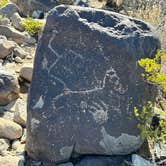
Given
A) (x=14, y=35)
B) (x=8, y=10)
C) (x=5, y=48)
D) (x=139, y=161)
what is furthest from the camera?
(x=8, y=10)

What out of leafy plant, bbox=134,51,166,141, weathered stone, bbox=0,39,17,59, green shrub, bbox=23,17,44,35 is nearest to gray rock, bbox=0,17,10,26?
green shrub, bbox=23,17,44,35

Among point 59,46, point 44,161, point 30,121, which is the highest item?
point 59,46

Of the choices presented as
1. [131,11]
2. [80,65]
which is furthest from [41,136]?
[131,11]

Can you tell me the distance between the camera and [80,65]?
3381 mm

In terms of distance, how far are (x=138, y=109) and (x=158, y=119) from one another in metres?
0.46

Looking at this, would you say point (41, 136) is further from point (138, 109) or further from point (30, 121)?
point (138, 109)

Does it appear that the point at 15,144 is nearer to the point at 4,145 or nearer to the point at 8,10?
the point at 4,145

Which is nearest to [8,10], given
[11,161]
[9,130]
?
[9,130]

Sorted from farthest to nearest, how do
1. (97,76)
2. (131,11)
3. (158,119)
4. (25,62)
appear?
1. (131,11)
2. (25,62)
3. (158,119)
4. (97,76)

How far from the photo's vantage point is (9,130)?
3863 millimetres

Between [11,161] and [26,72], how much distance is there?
1409mm

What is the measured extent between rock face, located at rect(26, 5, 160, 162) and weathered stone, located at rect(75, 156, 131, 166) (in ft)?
0.17

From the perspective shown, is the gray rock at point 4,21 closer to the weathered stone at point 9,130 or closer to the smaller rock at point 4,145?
the weathered stone at point 9,130

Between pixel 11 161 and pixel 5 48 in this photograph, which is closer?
pixel 11 161
